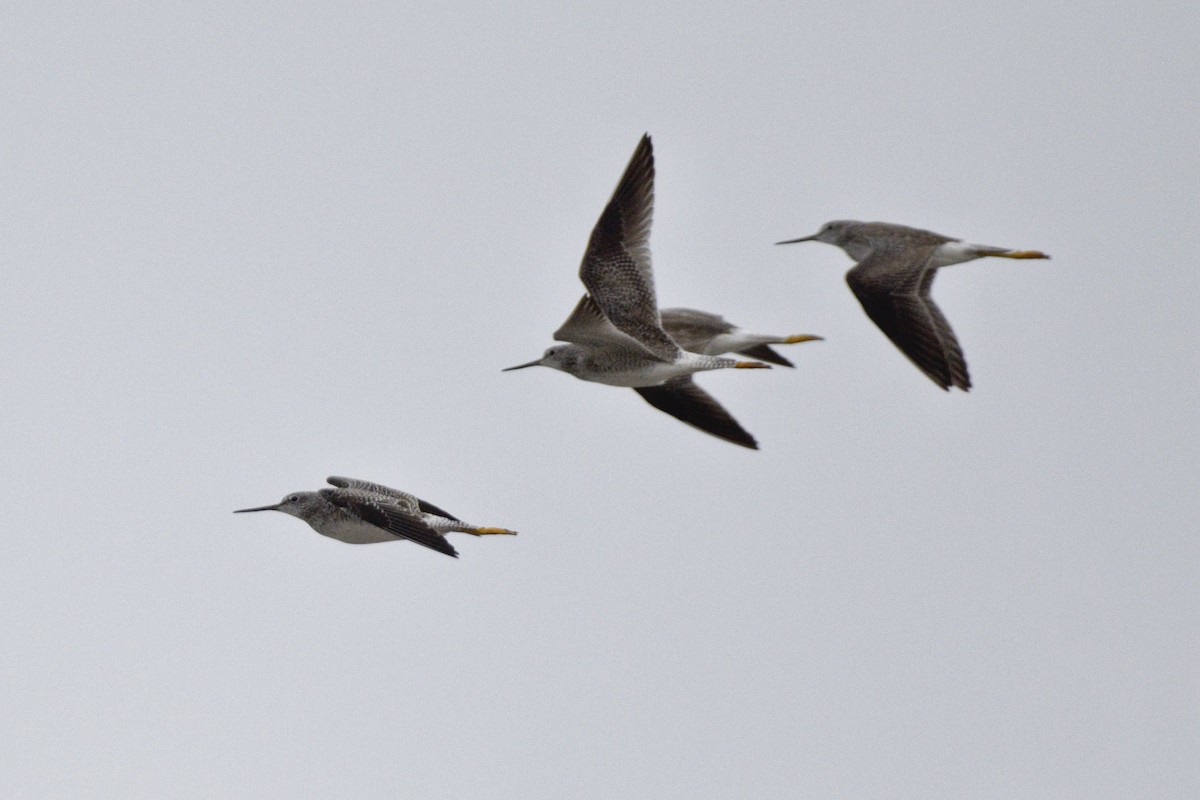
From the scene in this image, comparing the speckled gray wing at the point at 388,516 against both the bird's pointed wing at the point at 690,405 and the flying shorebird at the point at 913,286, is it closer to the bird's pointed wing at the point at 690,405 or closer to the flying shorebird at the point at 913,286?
the bird's pointed wing at the point at 690,405

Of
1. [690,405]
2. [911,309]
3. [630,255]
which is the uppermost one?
[630,255]

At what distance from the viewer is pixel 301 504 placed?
20078 mm

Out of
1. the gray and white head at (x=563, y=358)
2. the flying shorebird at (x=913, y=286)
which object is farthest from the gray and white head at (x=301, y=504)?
the flying shorebird at (x=913, y=286)

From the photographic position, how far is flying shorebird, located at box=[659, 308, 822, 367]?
21.2m

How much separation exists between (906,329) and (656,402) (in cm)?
318

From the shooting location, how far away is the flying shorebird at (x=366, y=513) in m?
18.3

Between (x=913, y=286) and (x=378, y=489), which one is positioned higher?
(x=913, y=286)

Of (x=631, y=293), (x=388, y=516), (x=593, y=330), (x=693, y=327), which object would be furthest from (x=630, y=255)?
(x=388, y=516)

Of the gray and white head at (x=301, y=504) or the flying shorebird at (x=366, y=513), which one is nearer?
the flying shorebird at (x=366, y=513)

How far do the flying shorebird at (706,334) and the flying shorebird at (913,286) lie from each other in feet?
4.14

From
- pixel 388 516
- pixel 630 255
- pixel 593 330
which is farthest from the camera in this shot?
pixel 593 330

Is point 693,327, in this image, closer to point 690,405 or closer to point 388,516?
point 690,405

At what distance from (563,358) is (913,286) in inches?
149

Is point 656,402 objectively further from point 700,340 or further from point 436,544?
point 436,544
